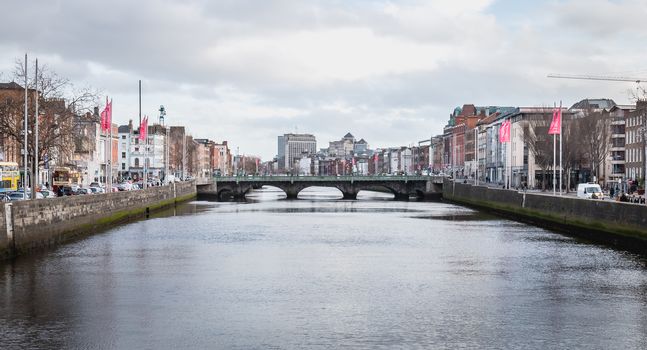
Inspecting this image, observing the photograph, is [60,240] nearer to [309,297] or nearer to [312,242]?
[312,242]

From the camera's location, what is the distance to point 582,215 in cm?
5594

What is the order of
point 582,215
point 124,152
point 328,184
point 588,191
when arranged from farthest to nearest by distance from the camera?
point 124,152
point 328,184
point 588,191
point 582,215

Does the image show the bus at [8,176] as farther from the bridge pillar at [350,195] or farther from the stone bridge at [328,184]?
the bridge pillar at [350,195]

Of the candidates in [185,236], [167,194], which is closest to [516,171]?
[167,194]

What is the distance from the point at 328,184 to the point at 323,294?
106534 mm

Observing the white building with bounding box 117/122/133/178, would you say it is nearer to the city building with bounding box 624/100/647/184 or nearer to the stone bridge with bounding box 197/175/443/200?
the stone bridge with bounding box 197/175/443/200

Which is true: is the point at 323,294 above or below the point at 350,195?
below

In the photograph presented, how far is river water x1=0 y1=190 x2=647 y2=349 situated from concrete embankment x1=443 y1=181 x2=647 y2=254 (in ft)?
4.95

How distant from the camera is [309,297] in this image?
1176 inches

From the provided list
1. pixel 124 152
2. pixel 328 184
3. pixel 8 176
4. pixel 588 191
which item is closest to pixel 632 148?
pixel 588 191

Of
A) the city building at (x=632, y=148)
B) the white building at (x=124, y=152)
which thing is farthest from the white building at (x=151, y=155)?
the city building at (x=632, y=148)

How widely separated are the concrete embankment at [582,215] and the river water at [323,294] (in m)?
1.51

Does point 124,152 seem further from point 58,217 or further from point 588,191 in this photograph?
point 58,217

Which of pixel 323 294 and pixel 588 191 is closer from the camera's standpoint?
pixel 323 294
